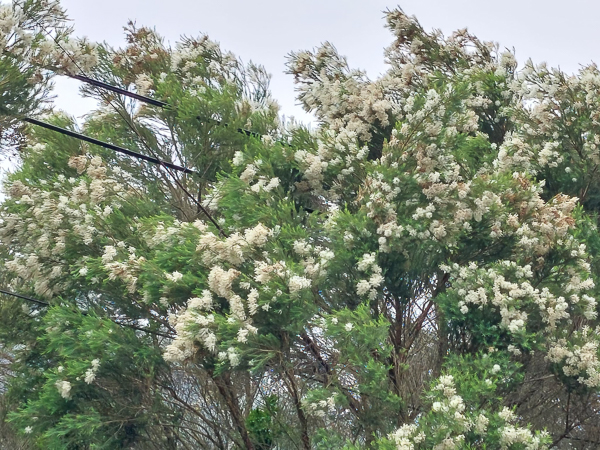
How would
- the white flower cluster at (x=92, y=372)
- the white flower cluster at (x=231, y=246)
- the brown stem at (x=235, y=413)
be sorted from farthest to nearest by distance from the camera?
the brown stem at (x=235, y=413), the white flower cluster at (x=92, y=372), the white flower cluster at (x=231, y=246)

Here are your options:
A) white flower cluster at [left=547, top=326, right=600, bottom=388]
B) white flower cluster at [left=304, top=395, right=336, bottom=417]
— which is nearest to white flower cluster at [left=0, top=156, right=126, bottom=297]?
white flower cluster at [left=304, top=395, right=336, bottom=417]

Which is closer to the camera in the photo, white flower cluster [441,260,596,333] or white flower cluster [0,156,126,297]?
white flower cluster [441,260,596,333]

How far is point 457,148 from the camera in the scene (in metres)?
8.31

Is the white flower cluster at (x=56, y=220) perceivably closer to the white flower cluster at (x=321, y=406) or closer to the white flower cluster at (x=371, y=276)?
the white flower cluster at (x=371, y=276)

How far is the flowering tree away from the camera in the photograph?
6.76 meters

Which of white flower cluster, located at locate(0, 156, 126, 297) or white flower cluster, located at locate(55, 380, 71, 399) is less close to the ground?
white flower cluster, located at locate(0, 156, 126, 297)

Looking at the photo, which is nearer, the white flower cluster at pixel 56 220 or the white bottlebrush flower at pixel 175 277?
the white bottlebrush flower at pixel 175 277

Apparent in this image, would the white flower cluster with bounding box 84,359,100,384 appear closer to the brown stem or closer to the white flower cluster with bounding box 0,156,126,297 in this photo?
the white flower cluster with bounding box 0,156,126,297

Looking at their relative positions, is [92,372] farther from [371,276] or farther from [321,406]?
[371,276]

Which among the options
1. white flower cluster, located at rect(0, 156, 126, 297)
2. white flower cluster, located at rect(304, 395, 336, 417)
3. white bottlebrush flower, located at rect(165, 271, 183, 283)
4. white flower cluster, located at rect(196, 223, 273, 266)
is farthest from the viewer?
white flower cluster, located at rect(0, 156, 126, 297)

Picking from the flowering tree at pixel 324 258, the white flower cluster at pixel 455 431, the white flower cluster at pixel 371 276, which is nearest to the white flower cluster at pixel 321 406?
the flowering tree at pixel 324 258

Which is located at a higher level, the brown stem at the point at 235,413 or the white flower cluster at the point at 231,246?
the white flower cluster at the point at 231,246

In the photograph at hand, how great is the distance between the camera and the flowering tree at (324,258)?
22.2ft

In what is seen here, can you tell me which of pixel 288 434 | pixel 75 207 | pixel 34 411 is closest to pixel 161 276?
pixel 75 207
